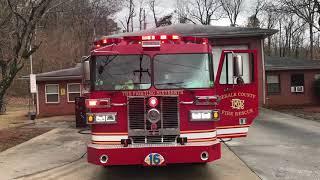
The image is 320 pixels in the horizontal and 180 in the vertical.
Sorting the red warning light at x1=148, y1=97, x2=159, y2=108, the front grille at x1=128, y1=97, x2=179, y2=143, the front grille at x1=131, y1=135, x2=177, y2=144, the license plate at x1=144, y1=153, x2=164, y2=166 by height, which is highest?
the red warning light at x1=148, y1=97, x2=159, y2=108

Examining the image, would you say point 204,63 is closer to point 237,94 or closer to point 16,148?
point 237,94

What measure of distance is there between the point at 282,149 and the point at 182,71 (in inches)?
204

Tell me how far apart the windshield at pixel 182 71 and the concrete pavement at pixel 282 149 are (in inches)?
91.3

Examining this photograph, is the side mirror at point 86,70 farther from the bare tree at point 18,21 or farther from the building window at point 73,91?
the building window at point 73,91

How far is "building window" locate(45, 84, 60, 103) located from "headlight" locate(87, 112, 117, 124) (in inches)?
927

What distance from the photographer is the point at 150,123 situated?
8336 mm

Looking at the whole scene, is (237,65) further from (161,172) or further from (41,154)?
(41,154)

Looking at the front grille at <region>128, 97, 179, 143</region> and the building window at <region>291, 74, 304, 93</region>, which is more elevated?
the building window at <region>291, 74, 304, 93</region>

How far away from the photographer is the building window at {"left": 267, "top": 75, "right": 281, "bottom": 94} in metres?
32.2

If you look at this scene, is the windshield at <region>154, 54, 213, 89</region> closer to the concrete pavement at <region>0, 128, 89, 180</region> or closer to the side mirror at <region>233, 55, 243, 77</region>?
the side mirror at <region>233, 55, 243, 77</region>

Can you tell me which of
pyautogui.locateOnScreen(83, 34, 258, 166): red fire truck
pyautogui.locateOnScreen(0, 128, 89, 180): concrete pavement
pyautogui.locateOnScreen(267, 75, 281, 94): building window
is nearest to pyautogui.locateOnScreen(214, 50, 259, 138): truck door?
pyautogui.locateOnScreen(83, 34, 258, 166): red fire truck

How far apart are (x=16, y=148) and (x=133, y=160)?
6.80 meters

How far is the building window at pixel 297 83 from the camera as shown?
3222cm

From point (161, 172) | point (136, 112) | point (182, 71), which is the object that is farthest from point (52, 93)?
point (182, 71)
